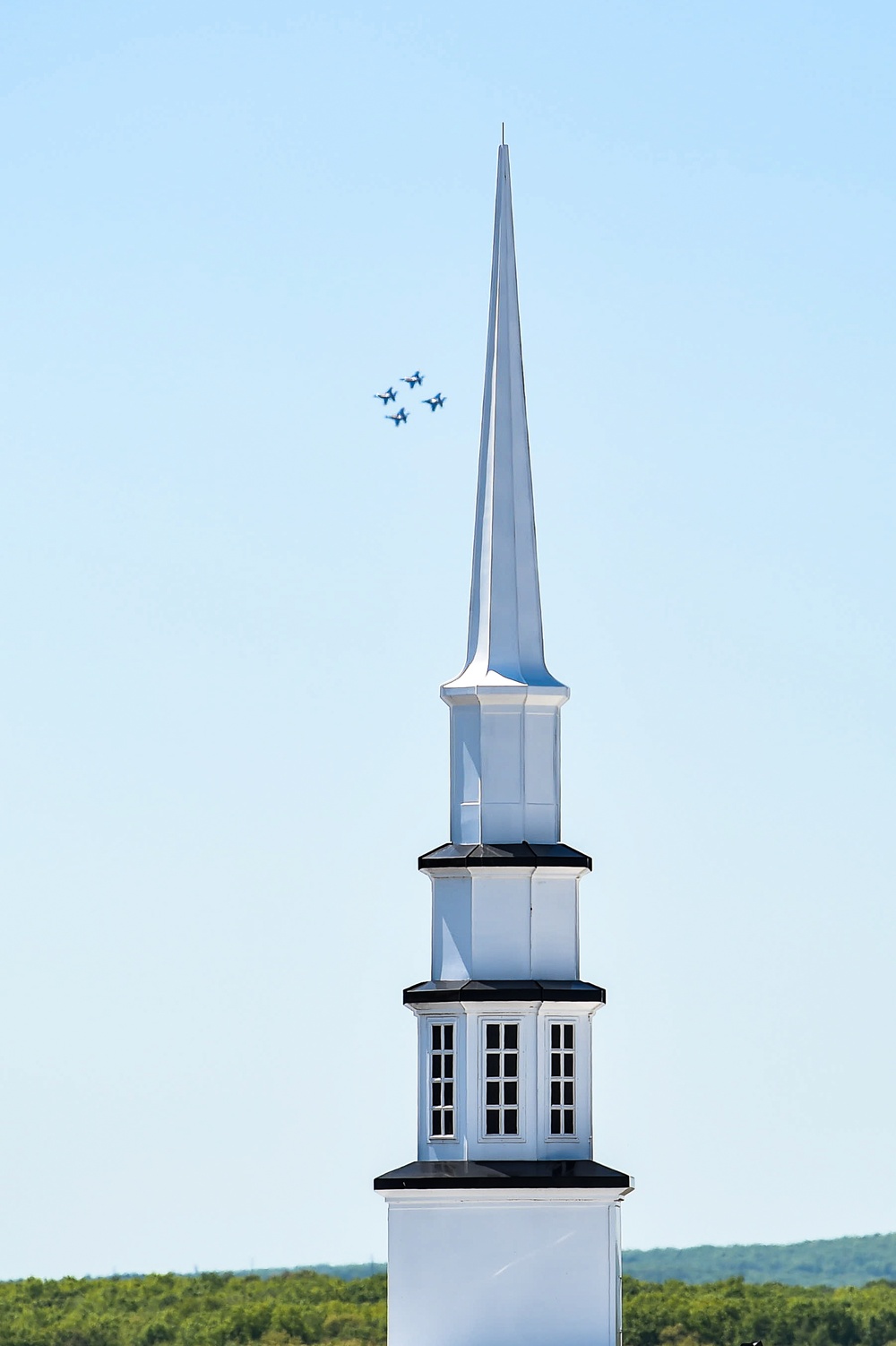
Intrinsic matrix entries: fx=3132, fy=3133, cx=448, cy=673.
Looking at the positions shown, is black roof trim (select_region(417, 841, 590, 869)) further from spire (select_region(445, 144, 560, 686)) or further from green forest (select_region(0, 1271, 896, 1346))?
green forest (select_region(0, 1271, 896, 1346))

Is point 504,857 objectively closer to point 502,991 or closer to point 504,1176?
point 502,991

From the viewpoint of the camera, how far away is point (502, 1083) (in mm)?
55031

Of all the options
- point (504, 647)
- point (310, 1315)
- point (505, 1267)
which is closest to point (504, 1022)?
point (505, 1267)

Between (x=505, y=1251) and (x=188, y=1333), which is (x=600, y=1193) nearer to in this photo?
(x=505, y=1251)

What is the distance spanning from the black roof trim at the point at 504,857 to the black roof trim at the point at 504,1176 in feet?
Result: 17.0

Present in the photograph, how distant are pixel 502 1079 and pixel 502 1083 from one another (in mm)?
67

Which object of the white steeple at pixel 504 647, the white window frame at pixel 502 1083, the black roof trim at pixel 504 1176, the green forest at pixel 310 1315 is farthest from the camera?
the green forest at pixel 310 1315

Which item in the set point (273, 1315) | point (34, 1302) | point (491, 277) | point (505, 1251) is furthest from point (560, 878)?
point (34, 1302)

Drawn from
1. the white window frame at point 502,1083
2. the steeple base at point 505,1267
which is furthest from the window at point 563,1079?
the steeple base at point 505,1267

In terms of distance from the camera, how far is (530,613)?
187 feet

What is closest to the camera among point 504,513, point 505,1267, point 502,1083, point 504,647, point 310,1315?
point 505,1267

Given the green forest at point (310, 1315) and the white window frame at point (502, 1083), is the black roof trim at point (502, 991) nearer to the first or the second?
the white window frame at point (502, 1083)

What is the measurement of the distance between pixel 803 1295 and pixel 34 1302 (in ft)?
133

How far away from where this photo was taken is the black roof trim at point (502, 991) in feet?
180
